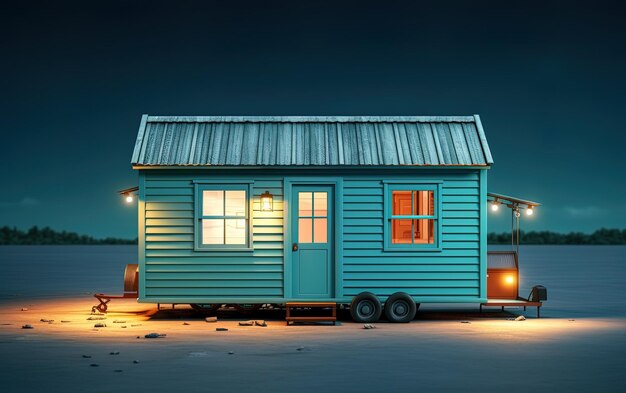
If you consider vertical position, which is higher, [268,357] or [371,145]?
[371,145]

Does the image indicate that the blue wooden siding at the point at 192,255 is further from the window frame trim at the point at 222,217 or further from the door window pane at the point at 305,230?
the door window pane at the point at 305,230

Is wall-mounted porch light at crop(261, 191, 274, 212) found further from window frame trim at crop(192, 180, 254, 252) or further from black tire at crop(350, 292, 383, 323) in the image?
black tire at crop(350, 292, 383, 323)

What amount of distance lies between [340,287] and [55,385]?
849 cm

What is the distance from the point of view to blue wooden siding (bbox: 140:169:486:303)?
18.6 m

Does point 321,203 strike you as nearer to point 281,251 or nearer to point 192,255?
point 281,251

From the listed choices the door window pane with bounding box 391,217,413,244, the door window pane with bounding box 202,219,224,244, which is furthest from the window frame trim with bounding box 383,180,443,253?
the door window pane with bounding box 202,219,224,244

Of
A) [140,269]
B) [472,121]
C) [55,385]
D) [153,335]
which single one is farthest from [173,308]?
[55,385]

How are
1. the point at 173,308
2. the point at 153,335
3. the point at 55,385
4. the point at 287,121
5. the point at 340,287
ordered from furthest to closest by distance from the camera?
the point at 173,308, the point at 287,121, the point at 340,287, the point at 153,335, the point at 55,385

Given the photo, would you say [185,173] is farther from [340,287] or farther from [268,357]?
[268,357]

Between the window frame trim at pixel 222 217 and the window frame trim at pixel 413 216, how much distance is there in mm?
2911

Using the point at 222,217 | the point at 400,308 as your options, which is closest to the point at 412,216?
the point at 400,308

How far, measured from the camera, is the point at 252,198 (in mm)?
18812

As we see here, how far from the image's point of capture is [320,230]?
18.9 meters

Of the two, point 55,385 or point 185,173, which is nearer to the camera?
point 55,385
